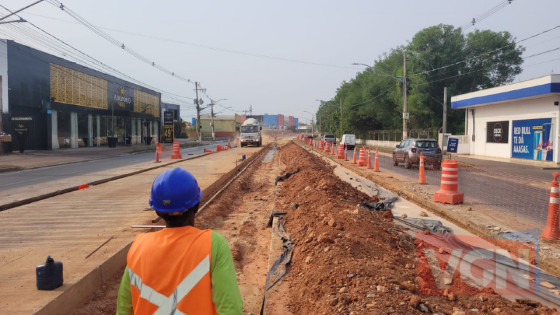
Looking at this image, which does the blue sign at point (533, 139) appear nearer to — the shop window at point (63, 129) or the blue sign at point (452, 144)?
the blue sign at point (452, 144)

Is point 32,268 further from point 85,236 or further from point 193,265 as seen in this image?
point 193,265

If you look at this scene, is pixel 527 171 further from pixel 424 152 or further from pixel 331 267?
pixel 331 267

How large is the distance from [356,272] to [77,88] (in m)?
41.7

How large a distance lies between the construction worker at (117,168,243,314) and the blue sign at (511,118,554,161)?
29.9 metres

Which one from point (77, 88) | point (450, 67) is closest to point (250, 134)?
point (77, 88)

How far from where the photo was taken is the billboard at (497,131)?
3238 centimetres

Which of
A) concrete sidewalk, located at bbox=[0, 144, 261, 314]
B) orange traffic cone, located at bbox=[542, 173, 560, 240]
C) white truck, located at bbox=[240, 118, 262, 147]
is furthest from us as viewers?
white truck, located at bbox=[240, 118, 262, 147]

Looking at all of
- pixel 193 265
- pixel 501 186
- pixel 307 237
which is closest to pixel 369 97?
pixel 501 186

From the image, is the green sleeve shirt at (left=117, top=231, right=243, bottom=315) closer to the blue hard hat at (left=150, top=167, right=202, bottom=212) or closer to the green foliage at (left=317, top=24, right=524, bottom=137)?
the blue hard hat at (left=150, top=167, right=202, bottom=212)

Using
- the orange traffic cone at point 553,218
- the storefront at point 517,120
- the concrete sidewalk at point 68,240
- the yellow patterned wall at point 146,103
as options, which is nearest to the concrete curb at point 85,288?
the concrete sidewalk at point 68,240

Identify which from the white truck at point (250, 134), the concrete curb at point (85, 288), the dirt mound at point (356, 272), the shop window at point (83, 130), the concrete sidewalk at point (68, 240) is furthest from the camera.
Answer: the white truck at point (250, 134)

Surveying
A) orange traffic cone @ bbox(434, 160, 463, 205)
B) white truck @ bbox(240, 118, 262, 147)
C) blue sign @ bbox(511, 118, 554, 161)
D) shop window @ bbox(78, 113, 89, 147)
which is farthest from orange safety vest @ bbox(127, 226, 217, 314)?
white truck @ bbox(240, 118, 262, 147)

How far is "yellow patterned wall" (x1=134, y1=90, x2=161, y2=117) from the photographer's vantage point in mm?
56875

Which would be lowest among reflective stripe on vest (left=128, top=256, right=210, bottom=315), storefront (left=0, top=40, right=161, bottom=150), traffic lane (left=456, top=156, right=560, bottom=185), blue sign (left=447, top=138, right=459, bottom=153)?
traffic lane (left=456, top=156, right=560, bottom=185)
